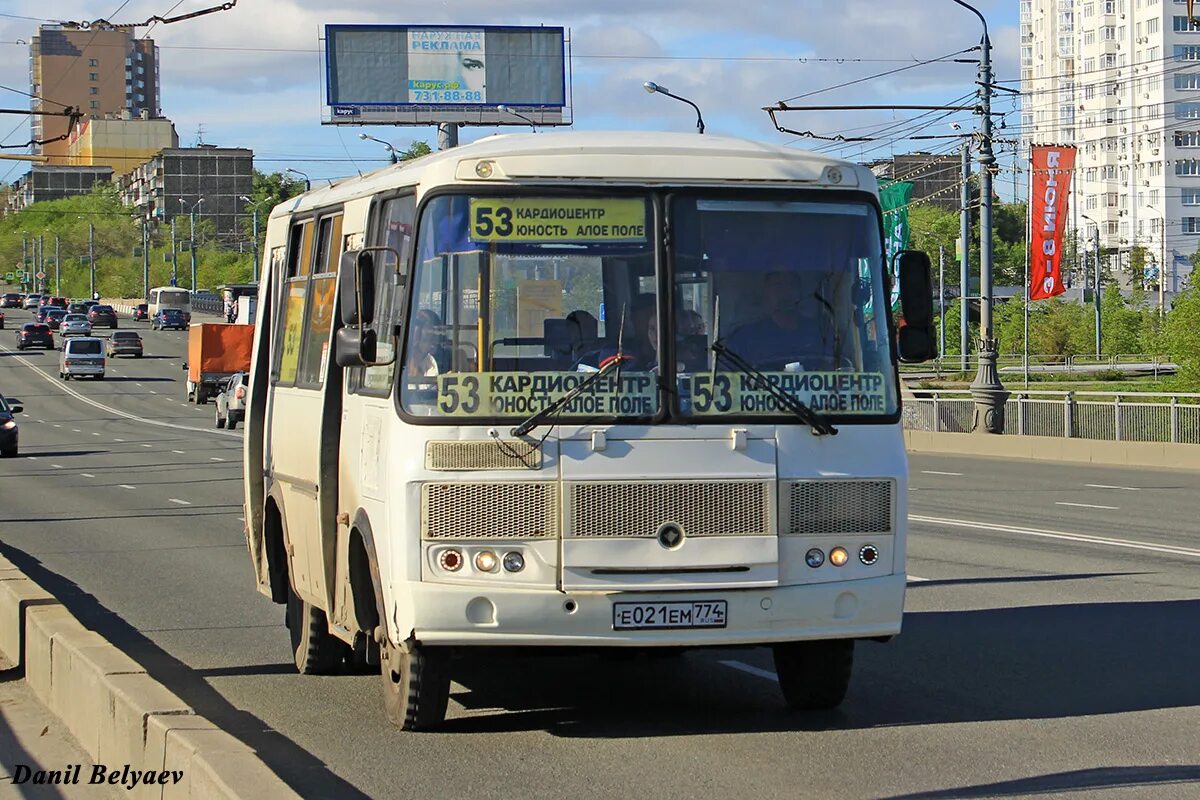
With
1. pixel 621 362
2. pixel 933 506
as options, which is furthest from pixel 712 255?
pixel 933 506

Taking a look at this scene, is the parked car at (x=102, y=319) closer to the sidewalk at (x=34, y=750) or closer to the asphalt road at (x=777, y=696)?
the asphalt road at (x=777, y=696)

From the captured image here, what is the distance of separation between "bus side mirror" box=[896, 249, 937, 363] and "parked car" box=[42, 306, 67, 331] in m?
116

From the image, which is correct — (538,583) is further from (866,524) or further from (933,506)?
(933,506)

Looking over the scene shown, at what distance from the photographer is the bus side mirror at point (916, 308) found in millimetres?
8281

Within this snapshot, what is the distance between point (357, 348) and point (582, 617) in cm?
156

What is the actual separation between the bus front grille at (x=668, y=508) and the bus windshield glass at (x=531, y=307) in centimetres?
33

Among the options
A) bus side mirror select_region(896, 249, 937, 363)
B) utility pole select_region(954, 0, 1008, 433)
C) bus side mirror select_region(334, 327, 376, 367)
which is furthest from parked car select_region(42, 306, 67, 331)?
bus side mirror select_region(896, 249, 937, 363)

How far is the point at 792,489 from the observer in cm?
789

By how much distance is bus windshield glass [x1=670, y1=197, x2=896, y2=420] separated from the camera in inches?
313

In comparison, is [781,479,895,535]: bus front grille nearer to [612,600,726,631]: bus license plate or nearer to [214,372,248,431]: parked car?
[612,600,726,631]: bus license plate

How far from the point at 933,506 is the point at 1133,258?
373 feet

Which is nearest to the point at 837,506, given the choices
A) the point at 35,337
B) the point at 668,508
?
the point at 668,508

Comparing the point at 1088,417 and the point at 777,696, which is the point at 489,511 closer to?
the point at 777,696

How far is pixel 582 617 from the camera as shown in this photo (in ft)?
25.3
